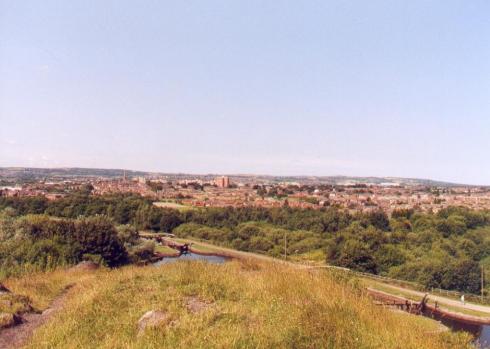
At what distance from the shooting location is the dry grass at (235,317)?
14.6ft

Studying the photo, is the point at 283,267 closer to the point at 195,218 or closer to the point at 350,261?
the point at 350,261

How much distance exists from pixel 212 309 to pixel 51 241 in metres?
20.7

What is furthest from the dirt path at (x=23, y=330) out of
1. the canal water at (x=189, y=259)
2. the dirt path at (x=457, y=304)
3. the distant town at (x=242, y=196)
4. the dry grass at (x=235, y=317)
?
the distant town at (x=242, y=196)

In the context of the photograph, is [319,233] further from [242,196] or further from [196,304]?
[196,304]

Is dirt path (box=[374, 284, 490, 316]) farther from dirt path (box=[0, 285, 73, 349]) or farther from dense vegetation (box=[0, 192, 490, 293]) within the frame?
dirt path (box=[0, 285, 73, 349])

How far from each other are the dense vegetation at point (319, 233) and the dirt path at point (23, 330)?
47.5 feet

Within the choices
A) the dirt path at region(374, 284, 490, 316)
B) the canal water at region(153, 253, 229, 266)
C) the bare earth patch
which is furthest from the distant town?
the bare earth patch

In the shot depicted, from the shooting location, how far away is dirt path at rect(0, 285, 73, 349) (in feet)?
17.5

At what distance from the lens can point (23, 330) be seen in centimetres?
592

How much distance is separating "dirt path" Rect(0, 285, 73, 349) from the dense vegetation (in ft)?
47.5

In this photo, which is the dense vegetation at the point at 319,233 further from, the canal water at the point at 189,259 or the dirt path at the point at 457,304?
the dirt path at the point at 457,304

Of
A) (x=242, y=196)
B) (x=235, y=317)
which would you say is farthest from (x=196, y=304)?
(x=242, y=196)

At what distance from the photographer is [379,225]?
71688mm

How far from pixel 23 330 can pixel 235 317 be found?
3.13 metres
